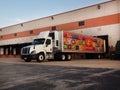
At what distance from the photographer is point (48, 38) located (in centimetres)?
2072

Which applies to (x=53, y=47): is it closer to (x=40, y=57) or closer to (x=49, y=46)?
(x=49, y=46)

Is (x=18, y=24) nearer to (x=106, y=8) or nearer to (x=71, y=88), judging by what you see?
(x=106, y=8)

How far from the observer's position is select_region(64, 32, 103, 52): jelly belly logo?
2183cm

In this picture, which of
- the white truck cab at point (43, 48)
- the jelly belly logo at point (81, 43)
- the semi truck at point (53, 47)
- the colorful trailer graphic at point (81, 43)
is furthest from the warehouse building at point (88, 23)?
the white truck cab at point (43, 48)

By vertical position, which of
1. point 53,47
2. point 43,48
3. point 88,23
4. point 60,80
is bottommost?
point 60,80

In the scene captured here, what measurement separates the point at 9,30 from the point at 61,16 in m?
19.0

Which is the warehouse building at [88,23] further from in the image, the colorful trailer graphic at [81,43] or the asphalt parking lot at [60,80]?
the asphalt parking lot at [60,80]

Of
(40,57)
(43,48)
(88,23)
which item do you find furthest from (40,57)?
(88,23)

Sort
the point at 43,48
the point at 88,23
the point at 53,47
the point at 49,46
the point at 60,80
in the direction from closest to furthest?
the point at 60,80
the point at 43,48
the point at 49,46
the point at 53,47
the point at 88,23

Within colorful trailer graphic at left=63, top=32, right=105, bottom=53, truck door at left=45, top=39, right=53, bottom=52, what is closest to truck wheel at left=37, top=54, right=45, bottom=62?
truck door at left=45, top=39, right=53, bottom=52

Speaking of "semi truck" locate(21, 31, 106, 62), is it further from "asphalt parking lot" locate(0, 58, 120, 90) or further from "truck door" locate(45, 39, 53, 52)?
"asphalt parking lot" locate(0, 58, 120, 90)

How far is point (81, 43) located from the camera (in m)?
24.3

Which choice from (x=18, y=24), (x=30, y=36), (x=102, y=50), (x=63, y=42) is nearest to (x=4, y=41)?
(x=18, y=24)

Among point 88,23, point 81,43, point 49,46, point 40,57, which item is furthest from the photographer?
point 88,23
